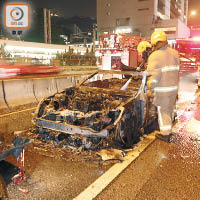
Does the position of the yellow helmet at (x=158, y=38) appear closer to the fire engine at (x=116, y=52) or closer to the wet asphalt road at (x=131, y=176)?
the wet asphalt road at (x=131, y=176)

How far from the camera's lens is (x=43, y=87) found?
30.7ft

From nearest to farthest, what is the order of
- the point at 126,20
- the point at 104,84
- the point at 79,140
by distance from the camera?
the point at 79,140 < the point at 104,84 < the point at 126,20

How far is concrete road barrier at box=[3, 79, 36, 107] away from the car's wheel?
4.95 m

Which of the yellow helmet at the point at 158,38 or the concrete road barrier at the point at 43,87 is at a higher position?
the yellow helmet at the point at 158,38

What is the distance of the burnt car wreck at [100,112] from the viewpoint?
4064 millimetres

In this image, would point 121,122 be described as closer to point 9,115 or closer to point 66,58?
point 9,115

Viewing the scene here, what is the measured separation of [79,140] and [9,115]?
140 inches

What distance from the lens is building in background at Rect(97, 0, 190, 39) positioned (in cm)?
5415

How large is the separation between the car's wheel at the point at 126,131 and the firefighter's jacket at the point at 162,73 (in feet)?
2.33

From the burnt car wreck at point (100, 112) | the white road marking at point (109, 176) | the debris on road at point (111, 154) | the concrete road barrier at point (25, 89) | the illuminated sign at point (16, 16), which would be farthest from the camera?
Result: the illuminated sign at point (16, 16)

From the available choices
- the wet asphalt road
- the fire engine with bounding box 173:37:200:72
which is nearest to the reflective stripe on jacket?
the wet asphalt road

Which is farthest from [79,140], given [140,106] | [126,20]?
[126,20]

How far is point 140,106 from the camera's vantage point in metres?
4.92

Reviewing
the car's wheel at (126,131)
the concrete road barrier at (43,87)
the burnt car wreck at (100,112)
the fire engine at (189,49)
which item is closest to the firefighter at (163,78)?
the burnt car wreck at (100,112)
